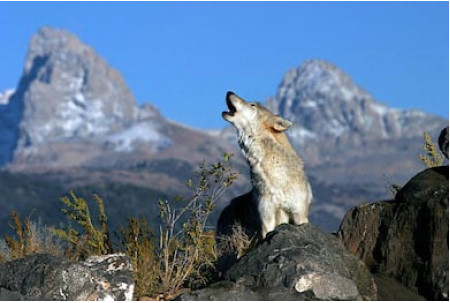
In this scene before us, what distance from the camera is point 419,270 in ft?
55.9

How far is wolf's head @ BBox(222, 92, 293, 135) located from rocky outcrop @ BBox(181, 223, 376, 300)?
2702 mm

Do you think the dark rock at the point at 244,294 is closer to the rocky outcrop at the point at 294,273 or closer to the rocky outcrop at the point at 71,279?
the rocky outcrop at the point at 294,273

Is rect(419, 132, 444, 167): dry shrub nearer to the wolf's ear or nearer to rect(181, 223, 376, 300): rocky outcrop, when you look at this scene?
the wolf's ear

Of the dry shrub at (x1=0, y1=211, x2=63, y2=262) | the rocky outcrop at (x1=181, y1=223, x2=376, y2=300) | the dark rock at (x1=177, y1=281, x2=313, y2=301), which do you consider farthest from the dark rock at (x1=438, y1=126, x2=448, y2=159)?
the dry shrub at (x1=0, y1=211, x2=63, y2=262)

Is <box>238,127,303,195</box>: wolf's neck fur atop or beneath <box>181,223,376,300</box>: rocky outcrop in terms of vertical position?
atop

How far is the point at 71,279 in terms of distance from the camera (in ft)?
52.0

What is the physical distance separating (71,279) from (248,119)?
4.89 m

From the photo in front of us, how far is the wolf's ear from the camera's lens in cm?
1923

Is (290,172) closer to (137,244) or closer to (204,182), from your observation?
(204,182)

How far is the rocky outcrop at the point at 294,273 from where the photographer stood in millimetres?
15281

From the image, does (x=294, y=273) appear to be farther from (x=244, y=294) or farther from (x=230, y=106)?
(x=230, y=106)

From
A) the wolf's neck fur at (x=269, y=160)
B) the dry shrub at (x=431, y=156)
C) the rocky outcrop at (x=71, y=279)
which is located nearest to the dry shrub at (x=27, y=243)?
the rocky outcrop at (x=71, y=279)

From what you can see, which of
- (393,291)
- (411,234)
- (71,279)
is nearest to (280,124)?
(411,234)

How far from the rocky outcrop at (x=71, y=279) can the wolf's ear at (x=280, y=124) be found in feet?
13.9
